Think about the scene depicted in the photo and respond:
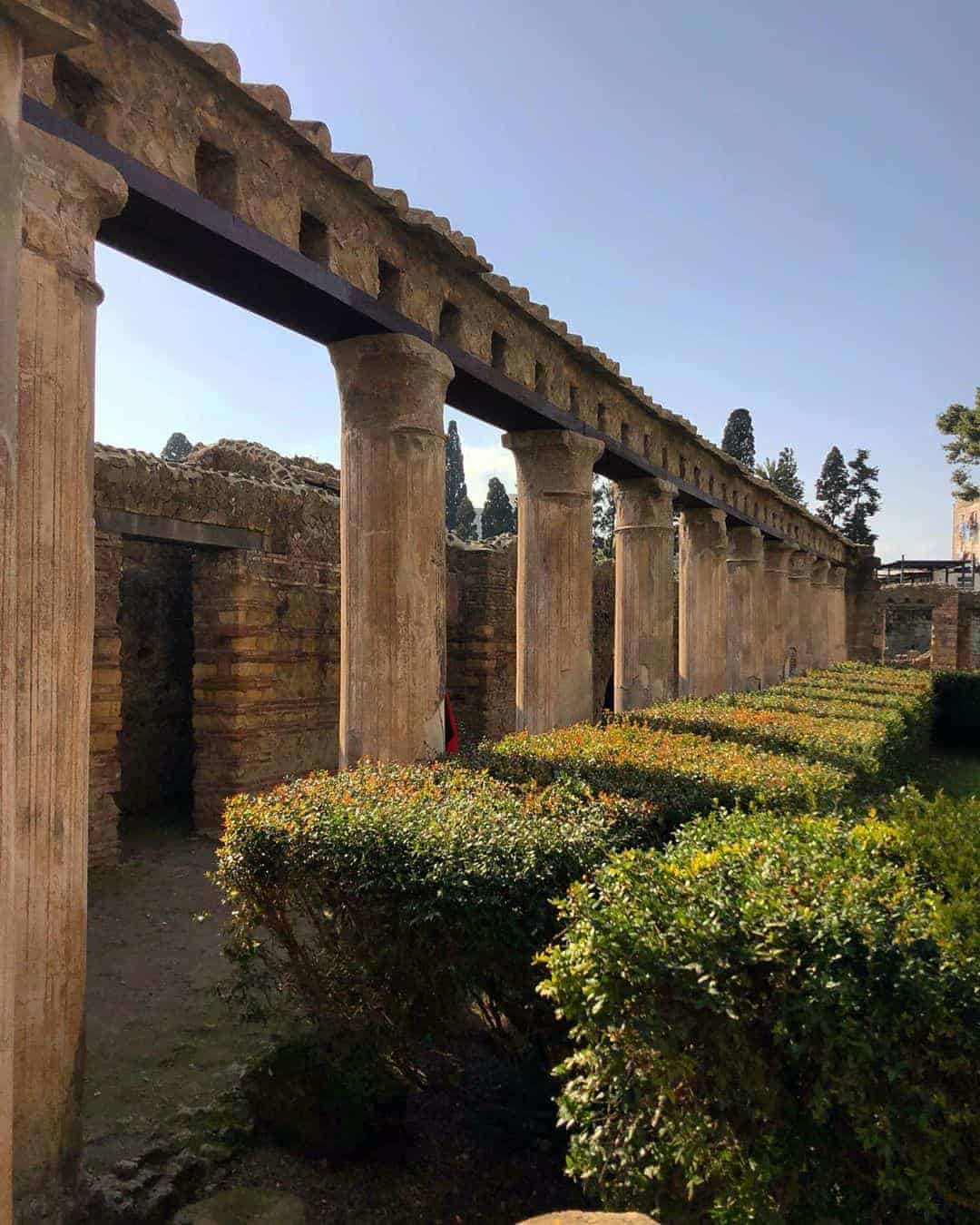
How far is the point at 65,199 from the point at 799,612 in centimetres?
1933

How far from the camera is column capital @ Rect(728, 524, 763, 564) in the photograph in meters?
15.3

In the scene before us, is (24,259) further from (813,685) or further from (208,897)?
(813,685)

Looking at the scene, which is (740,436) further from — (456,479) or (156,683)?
(156,683)

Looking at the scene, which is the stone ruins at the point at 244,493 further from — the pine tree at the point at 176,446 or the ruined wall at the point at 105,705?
the pine tree at the point at 176,446

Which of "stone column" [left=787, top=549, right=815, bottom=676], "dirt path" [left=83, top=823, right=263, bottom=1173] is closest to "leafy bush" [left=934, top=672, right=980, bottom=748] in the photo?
"stone column" [left=787, top=549, right=815, bottom=676]

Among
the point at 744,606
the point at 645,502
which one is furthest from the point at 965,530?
the point at 645,502

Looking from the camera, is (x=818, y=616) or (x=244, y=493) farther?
(x=818, y=616)

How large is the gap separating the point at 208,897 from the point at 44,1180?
4333 millimetres

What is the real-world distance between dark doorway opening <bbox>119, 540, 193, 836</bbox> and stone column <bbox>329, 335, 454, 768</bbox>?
4.36m

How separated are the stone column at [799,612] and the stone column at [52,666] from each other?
17888 mm

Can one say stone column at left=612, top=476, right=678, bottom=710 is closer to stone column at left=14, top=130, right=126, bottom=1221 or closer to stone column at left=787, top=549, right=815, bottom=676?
stone column at left=14, top=130, right=126, bottom=1221

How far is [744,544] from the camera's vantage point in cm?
1545

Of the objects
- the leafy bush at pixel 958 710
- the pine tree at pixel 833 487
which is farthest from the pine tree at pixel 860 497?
the leafy bush at pixel 958 710

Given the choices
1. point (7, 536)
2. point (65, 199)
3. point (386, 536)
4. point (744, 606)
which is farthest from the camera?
point (744, 606)
